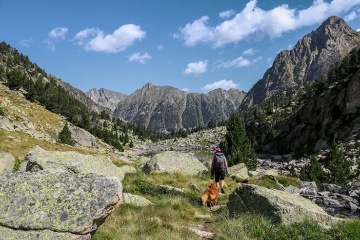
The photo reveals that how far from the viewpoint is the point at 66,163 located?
Result: 1680 centimetres

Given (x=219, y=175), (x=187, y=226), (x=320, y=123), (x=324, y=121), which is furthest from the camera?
(x=320, y=123)

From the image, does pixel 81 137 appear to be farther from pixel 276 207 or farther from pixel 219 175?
pixel 276 207

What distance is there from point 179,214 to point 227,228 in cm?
289

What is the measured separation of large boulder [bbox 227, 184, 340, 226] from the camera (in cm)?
1112

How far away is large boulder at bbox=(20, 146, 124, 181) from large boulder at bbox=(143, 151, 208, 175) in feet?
20.8

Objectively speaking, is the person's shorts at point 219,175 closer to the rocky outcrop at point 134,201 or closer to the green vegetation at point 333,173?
the rocky outcrop at point 134,201

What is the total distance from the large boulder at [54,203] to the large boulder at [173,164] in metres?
16.6

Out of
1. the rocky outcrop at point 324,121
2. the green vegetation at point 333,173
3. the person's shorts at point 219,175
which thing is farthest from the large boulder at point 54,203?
the rocky outcrop at point 324,121

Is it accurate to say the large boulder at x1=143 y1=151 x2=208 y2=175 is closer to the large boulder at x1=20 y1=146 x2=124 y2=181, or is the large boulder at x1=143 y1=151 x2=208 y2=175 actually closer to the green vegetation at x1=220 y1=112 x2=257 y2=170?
the large boulder at x1=20 y1=146 x2=124 y2=181

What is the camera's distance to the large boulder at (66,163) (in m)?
16.3

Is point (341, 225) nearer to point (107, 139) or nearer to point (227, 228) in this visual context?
point (227, 228)

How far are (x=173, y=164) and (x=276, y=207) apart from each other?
1450 centimetres

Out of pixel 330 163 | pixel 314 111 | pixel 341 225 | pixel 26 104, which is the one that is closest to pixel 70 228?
pixel 341 225

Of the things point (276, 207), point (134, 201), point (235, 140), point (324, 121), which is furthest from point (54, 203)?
point (324, 121)
